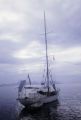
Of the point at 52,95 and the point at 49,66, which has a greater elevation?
the point at 49,66

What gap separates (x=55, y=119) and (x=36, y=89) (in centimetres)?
3093

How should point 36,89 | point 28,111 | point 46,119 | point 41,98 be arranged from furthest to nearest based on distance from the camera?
1. point 36,89
2. point 41,98
3. point 28,111
4. point 46,119

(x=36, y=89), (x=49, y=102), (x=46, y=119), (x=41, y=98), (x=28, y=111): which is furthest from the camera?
(x=36, y=89)

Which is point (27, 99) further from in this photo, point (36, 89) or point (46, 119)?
point (36, 89)

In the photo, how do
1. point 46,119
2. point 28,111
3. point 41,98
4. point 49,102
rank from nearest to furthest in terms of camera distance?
point 46,119 < point 28,111 < point 41,98 < point 49,102

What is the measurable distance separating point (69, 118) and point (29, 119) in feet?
32.2

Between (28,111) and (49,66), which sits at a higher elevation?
(49,66)

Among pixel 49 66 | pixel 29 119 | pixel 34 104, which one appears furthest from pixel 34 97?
pixel 49 66

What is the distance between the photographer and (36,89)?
78250mm

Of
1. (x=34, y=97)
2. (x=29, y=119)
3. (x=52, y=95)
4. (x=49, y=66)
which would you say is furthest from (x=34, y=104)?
(x=49, y=66)

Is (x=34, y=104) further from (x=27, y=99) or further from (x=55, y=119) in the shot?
(x=55, y=119)

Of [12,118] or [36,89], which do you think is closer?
[12,118]

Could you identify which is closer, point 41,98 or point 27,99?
point 27,99

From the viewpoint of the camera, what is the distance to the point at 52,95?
249 ft
